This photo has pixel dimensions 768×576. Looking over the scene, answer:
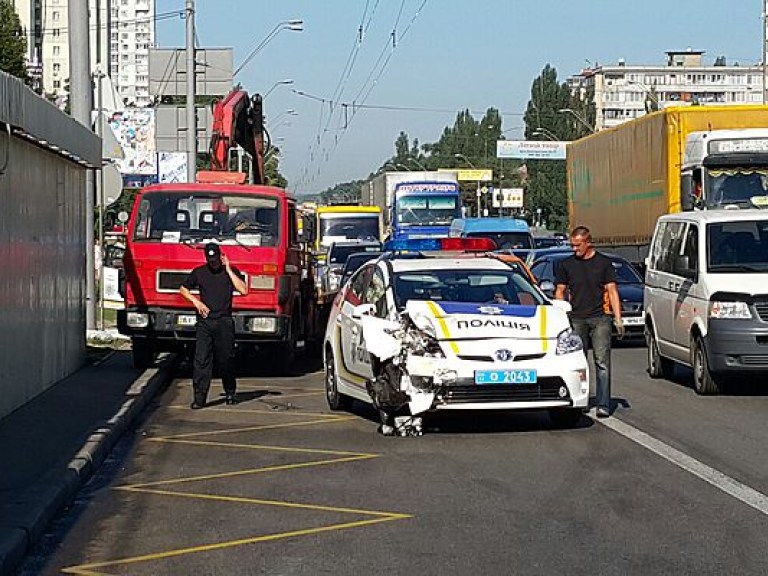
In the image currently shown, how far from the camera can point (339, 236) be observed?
1880 inches

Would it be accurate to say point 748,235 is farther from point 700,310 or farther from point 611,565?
point 611,565

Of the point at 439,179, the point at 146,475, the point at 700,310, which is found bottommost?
the point at 146,475

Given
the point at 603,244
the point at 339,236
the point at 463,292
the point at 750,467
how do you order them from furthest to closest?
1. the point at 339,236
2. the point at 603,244
3. the point at 463,292
4. the point at 750,467

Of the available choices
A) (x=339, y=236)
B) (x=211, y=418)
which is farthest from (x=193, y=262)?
(x=339, y=236)

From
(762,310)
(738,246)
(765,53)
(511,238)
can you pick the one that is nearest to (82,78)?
(738,246)

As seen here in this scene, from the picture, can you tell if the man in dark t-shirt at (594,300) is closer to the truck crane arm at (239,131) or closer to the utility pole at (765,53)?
the truck crane arm at (239,131)

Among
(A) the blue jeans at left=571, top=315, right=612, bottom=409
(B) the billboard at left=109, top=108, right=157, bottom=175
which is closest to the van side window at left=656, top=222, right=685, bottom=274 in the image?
(A) the blue jeans at left=571, top=315, right=612, bottom=409

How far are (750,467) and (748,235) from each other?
6305 millimetres

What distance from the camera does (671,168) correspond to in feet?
87.0

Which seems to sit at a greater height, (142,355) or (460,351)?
(460,351)

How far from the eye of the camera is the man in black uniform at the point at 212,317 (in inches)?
596

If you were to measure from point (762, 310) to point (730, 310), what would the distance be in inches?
13.1

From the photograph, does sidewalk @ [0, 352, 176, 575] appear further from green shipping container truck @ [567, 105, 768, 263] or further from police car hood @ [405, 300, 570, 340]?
green shipping container truck @ [567, 105, 768, 263]

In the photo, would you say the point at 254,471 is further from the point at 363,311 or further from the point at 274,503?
the point at 363,311
